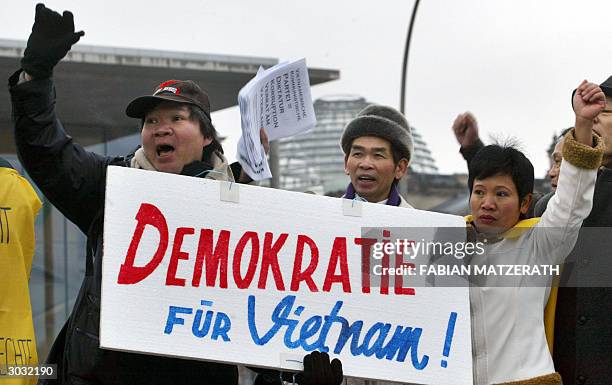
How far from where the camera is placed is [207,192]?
313 centimetres

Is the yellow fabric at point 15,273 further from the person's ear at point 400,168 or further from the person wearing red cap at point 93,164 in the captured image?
the person's ear at point 400,168

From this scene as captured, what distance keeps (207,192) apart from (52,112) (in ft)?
1.63

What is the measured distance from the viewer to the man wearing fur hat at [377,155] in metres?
3.90

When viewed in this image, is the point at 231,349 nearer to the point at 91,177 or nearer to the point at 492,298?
the point at 91,177

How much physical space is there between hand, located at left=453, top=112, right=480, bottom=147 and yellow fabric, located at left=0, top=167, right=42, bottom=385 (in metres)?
1.78

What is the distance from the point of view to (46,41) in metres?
2.91

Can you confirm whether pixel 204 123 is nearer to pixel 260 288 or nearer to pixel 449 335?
pixel 260 288

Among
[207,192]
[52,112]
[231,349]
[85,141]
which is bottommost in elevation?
[231,349]

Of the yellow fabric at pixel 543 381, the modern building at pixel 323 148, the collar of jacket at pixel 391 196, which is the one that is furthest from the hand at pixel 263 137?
the modern building at pixel 323 148

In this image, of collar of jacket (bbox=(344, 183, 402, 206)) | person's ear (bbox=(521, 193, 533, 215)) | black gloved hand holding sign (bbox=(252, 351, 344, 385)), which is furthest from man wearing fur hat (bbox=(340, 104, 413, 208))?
black gloved hand holding sign (bbox=(252, 351, 344, 385))

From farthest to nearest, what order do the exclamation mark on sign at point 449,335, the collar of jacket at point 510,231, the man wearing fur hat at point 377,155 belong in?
the man wearing fur hat at point 377,155 < the collar of jacket at point 510,231 < the exclamation mark on sign at point 449,335

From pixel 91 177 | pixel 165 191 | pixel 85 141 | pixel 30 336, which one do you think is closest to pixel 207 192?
pixel 165 191

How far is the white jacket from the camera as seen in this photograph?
3.44 metres

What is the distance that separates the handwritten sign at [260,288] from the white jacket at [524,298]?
0.20m
